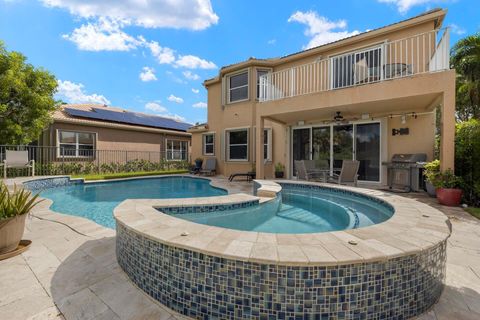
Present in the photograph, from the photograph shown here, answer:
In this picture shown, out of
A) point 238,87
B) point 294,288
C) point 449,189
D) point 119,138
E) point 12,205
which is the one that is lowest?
point 294,288

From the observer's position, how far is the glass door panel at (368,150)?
997cm

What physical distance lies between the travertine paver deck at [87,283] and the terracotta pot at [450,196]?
2.69 metres

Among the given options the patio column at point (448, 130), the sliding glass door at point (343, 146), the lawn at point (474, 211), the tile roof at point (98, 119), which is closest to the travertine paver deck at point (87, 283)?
the lawn at point (474, 211)

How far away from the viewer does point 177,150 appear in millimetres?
22172

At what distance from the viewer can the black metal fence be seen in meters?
13.3

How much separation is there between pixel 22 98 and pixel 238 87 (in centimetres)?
1150

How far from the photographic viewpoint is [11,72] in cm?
1088

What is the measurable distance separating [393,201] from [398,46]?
311 inches

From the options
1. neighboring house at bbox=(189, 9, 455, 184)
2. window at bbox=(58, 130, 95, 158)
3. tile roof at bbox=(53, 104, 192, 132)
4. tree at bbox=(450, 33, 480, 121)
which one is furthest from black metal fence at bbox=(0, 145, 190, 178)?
tree at bbox=(450, 33, 480, 121)

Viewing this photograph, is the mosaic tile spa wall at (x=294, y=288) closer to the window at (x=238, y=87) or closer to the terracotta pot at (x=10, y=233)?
the terracotta pot at (x=10, y=233)

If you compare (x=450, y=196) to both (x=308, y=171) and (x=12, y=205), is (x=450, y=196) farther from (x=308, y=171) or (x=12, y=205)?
(x=12, y=205)

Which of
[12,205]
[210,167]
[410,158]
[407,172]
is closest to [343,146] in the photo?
[410,158]

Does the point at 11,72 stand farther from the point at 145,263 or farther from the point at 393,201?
the point at 393,201

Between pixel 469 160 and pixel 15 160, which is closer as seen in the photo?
pixel 469 160
